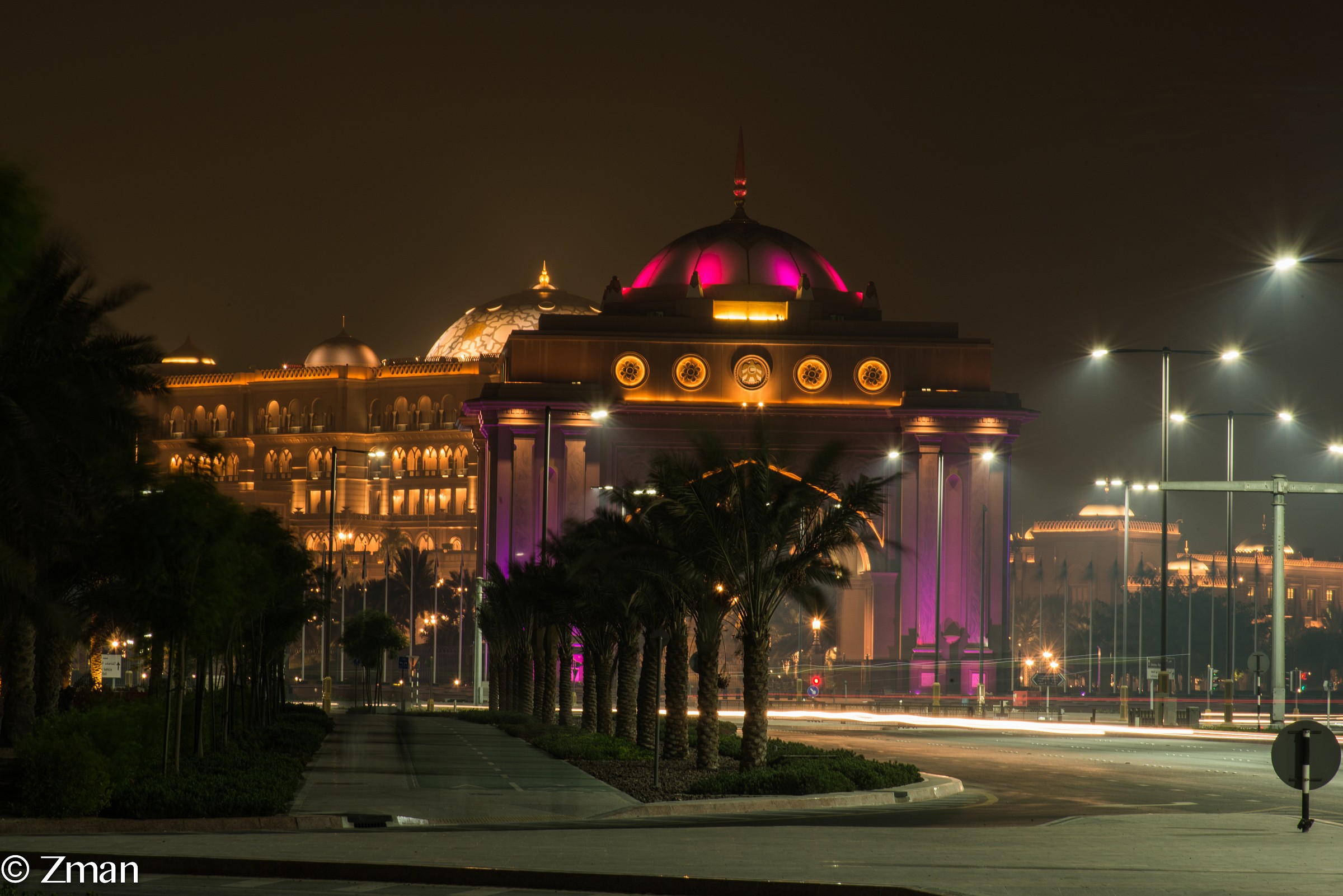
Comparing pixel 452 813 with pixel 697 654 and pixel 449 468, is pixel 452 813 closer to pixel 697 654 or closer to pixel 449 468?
pixel 697 654

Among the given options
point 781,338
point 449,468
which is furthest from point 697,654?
point 449,468

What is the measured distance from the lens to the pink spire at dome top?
91.8 meters

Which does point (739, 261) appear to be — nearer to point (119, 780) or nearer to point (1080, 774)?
point (1080, 774)

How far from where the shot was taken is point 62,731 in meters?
18.8

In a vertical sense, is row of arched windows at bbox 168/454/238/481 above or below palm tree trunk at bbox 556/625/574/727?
above

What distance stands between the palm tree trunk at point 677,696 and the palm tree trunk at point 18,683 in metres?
9.93

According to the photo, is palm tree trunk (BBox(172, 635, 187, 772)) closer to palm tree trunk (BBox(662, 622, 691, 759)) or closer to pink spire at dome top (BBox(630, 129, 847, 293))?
palm tree trunk (BBox(662, 622, 691, 759))

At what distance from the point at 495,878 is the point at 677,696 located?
1609cm

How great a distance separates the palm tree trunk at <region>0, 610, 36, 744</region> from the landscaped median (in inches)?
341

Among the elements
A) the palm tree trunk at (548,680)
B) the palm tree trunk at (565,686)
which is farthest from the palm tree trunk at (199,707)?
the palm tree trunk at (548,680)

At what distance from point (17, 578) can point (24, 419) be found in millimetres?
1911

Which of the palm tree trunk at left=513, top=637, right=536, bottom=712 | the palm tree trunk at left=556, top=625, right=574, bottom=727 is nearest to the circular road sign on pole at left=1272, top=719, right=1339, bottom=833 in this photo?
the palm tree trunk at left=556, top=625, right=574, bottom=727

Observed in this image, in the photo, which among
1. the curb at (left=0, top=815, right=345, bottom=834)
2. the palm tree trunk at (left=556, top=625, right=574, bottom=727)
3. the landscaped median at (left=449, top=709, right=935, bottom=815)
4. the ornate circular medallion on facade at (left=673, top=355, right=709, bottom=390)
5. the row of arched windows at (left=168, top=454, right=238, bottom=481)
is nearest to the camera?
the curb at (left=0, top=815, right=345, bottom=834)

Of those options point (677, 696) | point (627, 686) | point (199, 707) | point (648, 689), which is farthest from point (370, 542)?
point (199, 707)
